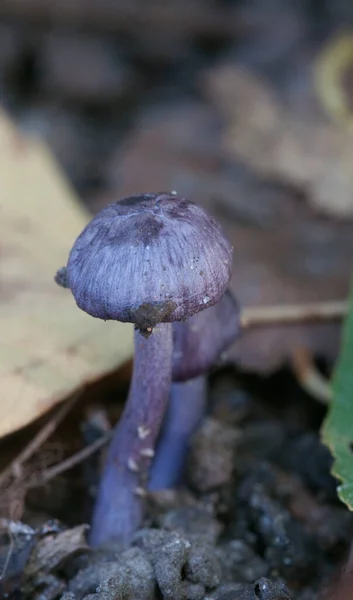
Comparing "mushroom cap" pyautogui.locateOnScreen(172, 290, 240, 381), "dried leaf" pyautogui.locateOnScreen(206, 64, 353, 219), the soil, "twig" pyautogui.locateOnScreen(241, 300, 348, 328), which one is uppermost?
"dried leaf" pyautogui.locateOnScreen(206, 64, 353, 219)

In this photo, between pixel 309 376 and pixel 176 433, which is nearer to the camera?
pixel 176 433

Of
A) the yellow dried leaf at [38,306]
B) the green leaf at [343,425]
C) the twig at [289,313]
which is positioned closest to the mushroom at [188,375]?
the yellow dried leaf at [38,306]

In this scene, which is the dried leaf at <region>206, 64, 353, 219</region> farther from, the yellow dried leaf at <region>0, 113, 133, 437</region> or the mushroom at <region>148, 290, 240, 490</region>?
the mushroom at <region>148, 290, 240, 490</region>

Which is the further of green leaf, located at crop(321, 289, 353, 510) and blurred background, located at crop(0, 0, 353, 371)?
blurred background, located at crop(0, 0, 353, 371)

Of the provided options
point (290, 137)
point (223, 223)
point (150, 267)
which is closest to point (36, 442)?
point (150, 267)

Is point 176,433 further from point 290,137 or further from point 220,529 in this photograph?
point 290,137

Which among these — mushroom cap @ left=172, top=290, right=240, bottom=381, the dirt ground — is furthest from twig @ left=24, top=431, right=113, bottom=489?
mushroom cap @ left=172, top=290, right=240, bottom=381
